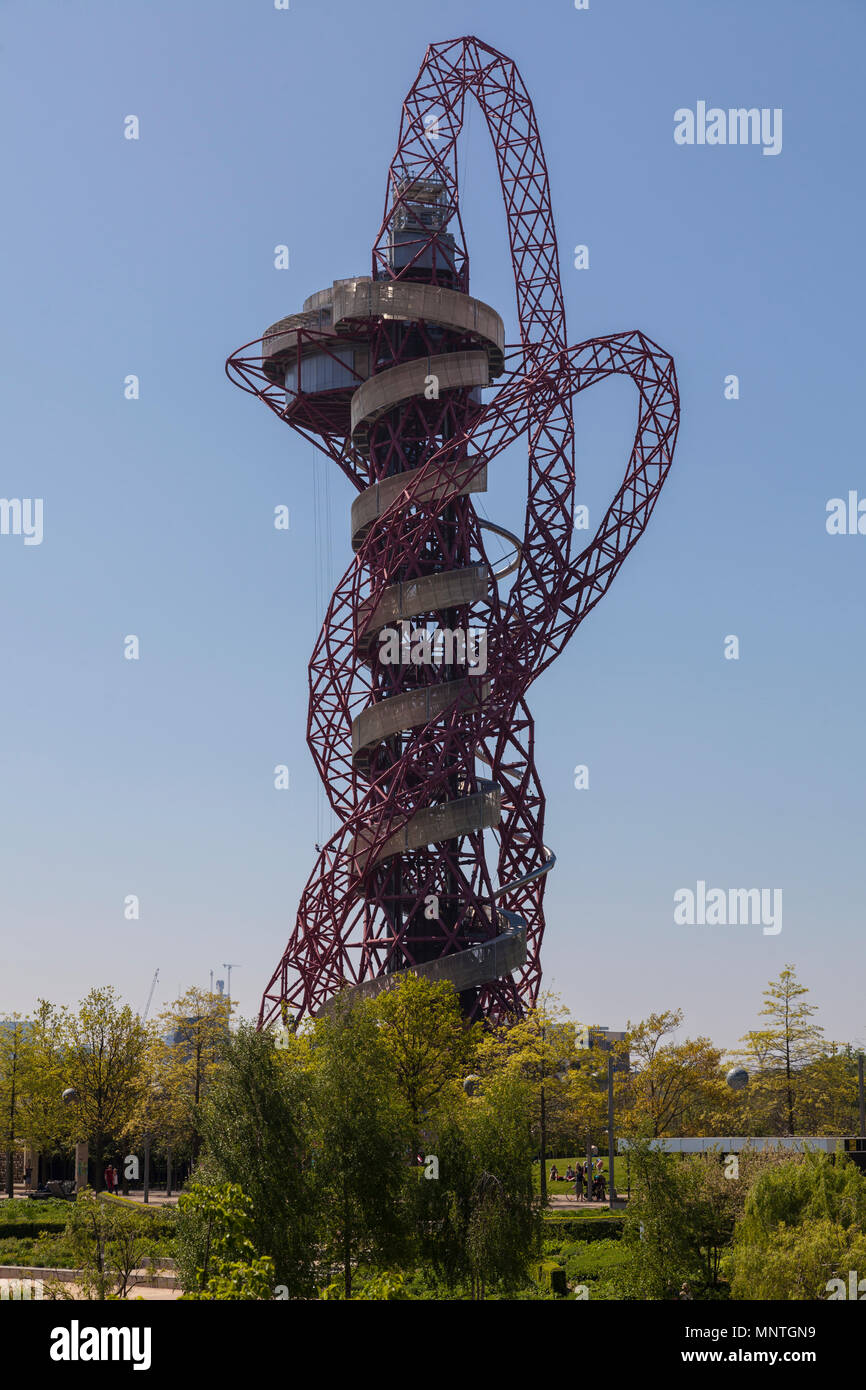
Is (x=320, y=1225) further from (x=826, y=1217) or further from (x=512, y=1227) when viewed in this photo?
(x=826, y=1217)

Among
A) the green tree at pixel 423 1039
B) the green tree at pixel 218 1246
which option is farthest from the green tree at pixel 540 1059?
the green tree at pixel 218 1246

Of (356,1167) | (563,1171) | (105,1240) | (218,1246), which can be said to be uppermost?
(356,1167)

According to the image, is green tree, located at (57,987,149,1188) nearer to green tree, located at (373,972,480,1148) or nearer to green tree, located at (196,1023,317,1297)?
green tree, located at (373,972,480,1148)

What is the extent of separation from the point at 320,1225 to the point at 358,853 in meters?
28.3

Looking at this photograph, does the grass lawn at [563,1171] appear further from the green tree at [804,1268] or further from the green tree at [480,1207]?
the green tree at [804,1268]

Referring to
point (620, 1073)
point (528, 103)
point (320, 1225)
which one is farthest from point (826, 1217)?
point (528, 103)

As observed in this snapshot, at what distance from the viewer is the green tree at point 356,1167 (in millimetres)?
30094

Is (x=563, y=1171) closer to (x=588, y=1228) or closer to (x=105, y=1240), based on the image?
(x=588, y=1228)

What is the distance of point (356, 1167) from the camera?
99.9 ft

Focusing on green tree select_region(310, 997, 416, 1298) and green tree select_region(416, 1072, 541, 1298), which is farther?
green tree select_region(416, 1072, 541, 1298)

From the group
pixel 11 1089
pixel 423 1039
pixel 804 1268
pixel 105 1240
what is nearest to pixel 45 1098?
pixel 11 1089

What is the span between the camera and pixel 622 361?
6028cm

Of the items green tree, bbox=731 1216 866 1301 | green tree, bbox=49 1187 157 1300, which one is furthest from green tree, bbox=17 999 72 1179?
green tree, bbox=731 1216 866 1301

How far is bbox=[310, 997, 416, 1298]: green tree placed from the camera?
30.1 meters
